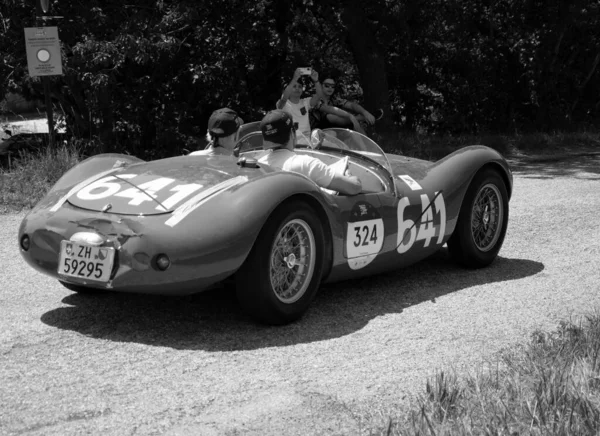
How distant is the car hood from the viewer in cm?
555

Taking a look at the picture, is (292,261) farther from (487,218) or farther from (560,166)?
(560,166)

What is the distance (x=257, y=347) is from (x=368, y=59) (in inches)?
528

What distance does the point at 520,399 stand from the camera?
4.05 m

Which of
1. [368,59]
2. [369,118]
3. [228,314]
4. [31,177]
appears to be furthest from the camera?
[368,59]

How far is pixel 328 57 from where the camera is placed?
1942 centimetres

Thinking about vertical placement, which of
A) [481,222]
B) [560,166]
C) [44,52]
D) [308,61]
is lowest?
[560,166]

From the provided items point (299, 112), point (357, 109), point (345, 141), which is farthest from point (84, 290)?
point (357, 109)

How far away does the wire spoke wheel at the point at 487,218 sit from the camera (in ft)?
24.4

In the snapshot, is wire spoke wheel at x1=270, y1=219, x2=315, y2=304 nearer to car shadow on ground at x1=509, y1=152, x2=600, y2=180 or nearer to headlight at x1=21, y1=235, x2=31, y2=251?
headlight at x1=21, y1=235, x2=31, y2=251

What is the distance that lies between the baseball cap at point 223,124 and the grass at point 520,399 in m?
2.78

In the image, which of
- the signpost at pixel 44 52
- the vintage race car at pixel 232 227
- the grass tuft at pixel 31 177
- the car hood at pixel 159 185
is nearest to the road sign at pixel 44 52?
the signpost at pixel 44 52

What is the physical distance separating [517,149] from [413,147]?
2.11m

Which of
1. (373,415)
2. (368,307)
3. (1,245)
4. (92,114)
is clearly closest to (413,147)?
(92,114)

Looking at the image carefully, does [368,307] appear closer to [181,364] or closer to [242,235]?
[242,235]
